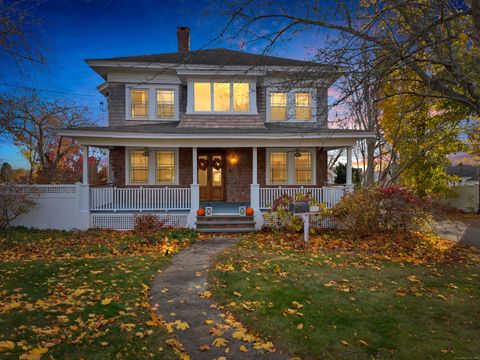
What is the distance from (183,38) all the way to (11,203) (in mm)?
11864

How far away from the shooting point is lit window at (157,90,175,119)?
562 inches

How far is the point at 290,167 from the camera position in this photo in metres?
14.3

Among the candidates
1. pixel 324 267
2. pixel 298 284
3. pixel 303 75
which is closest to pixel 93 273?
pixel 298 284

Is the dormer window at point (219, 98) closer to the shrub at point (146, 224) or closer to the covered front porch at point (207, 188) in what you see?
the covered front porch at point (207, 188)

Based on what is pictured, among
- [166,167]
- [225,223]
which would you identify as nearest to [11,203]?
[166,167]

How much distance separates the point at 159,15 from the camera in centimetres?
566

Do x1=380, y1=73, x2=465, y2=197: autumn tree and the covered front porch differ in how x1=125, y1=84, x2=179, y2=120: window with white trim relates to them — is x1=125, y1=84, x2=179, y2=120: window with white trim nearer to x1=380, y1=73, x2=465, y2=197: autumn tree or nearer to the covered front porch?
the covered front porch

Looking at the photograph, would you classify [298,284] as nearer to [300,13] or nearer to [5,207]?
[300,13]

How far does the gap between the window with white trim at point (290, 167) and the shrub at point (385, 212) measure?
4.45 metres

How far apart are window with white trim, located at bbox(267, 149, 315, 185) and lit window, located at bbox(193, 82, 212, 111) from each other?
3.52 meters

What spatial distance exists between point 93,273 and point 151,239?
3.32 m

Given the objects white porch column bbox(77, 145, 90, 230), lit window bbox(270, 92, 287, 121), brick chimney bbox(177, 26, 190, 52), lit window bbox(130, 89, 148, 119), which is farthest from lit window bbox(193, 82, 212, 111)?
white porch column bbox(77, 145, 90, 230)

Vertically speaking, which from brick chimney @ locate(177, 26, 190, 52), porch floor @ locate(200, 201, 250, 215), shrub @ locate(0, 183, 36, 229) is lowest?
porch floor @ locate(200, 201, 250, 215)

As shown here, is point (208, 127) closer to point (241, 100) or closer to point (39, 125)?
point (241, 100)
